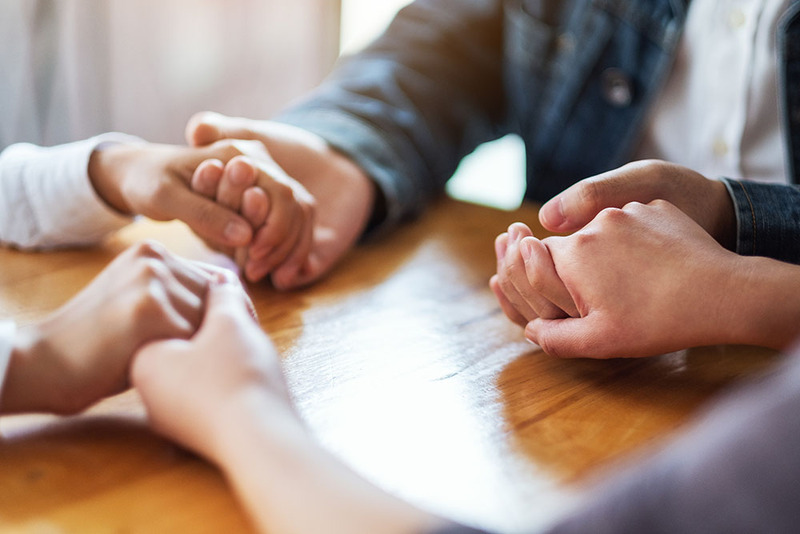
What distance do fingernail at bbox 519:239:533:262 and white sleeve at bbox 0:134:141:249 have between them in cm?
38

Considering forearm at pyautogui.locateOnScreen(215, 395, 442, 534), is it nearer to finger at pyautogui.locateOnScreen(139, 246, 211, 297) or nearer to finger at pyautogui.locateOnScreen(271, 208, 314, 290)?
finger at pyautogui.locateOnScreen(139, 246, 211, 297)

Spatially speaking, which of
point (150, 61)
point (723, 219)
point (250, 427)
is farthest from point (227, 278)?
point (150, 61)

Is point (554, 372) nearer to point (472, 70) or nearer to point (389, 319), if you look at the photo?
point (389, 319)

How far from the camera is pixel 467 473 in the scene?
366 mm

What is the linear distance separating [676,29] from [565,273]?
1.62 ft

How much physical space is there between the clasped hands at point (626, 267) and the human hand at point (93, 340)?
22 centimetres

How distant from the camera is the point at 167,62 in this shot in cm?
150

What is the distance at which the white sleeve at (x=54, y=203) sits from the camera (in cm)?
67

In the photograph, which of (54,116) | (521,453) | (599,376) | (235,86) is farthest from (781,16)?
(235,86)

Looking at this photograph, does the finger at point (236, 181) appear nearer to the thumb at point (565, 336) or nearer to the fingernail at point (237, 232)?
the fingernail at point (237, 232)

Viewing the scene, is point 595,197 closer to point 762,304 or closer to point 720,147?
point 762,304

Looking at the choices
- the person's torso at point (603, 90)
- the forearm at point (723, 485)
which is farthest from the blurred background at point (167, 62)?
the forearm at point (723, 485)

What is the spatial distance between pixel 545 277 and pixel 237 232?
10.1 inches

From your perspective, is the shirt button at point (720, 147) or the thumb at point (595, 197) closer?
the thumb at point (595, 197)
